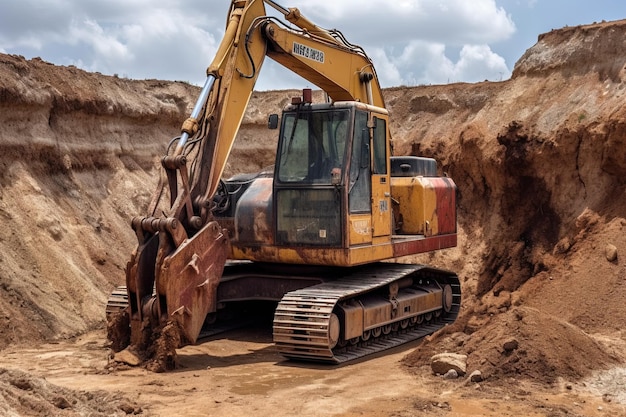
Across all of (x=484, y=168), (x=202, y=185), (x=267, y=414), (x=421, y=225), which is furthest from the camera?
(x=484, y=168)

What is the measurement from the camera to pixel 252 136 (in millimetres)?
21500

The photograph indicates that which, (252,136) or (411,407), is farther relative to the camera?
(252,136)

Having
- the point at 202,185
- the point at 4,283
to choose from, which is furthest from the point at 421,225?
the point at 4,283

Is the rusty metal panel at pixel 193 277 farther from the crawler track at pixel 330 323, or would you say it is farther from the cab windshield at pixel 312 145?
the cab windshield at pixel 312 145

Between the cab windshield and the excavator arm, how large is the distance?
79 cm

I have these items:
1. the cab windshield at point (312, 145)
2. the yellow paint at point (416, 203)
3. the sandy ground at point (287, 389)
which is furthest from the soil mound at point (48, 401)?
the yellow paint at point (416, 203)

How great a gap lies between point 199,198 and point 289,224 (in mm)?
1292

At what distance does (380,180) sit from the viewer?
413 inches

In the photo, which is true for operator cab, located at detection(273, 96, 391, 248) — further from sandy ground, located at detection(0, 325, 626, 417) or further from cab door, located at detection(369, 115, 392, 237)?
sandy ground, located at detection(0, 325, 626, 417)

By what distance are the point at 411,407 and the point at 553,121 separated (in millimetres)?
9370

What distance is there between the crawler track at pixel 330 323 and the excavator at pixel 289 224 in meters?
0.02

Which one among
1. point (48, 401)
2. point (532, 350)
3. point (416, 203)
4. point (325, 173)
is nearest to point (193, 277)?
point (325, 173)

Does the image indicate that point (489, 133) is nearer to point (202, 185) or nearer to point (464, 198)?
point (464, 198)

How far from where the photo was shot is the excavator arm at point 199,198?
8727mm
